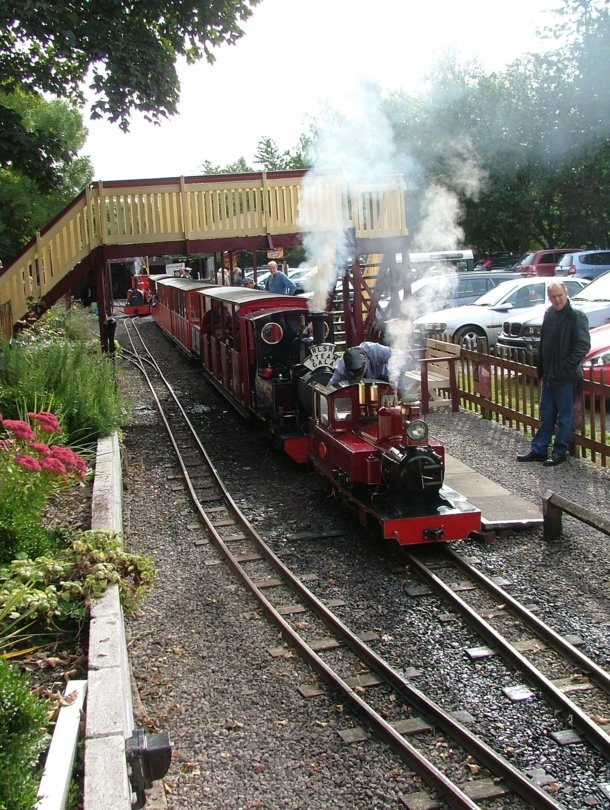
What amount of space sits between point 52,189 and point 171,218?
1992 mm

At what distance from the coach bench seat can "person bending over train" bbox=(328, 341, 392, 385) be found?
373cm

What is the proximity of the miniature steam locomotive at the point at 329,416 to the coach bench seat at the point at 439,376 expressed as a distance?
7.09 ft

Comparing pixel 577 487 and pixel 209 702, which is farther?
pixel 577 487

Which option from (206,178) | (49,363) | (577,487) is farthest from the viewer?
(206,178)

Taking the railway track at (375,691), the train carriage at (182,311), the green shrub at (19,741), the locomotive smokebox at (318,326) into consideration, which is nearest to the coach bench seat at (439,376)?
the locomotive smokebox at (318,326)

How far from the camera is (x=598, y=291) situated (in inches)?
602

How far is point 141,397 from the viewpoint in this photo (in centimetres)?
1686

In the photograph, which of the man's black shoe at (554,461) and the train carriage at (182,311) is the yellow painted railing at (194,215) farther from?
the man's black shoe at (554,461)

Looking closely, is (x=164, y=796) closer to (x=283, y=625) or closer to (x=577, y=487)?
(x=283, y=625)

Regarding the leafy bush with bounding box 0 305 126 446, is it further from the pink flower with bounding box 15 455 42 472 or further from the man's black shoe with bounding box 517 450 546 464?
the man's black shoe with bounding box 517 450 546 464

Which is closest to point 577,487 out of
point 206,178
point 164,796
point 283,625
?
point 283,625

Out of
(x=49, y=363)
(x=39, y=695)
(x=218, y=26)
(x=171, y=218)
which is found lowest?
(x=39, y=695)

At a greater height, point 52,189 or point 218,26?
point 218,26

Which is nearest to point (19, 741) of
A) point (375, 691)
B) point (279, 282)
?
point (375, 691)
